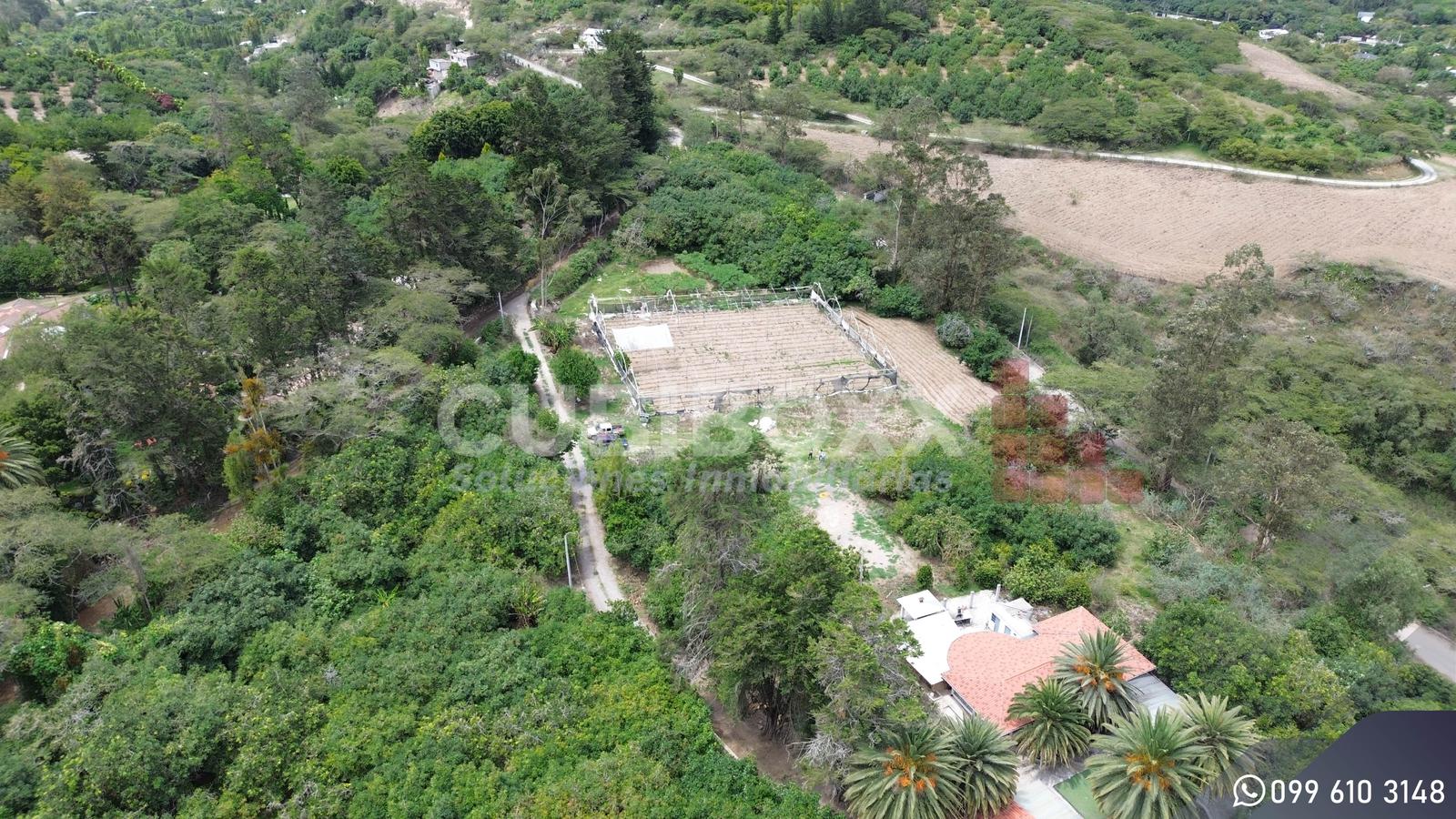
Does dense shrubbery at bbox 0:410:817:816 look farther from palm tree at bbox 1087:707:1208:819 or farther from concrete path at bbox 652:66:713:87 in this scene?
concrete path at bbox 652:66:713:87

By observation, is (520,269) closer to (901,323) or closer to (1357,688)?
(901,323)

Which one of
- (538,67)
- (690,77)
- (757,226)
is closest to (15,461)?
(757,226)

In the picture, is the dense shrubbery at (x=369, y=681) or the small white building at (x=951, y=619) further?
the small white building at (x=951, y=619)

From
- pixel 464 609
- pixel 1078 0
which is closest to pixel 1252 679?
pixel 464 609

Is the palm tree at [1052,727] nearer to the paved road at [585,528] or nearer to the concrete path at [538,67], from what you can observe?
the paved road at [585,528]

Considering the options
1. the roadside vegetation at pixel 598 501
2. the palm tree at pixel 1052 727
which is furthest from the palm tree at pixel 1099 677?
the palm tree at pixel 1052 727
